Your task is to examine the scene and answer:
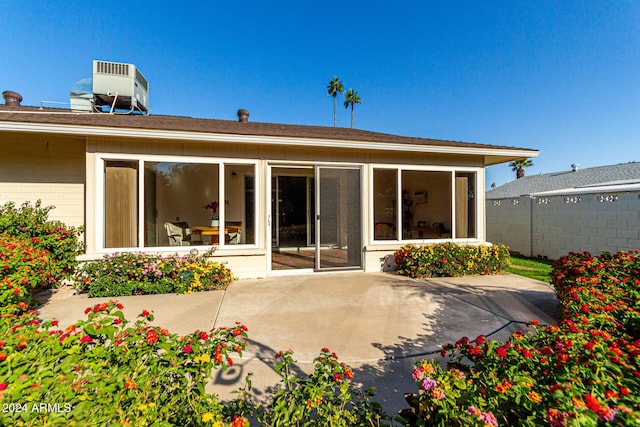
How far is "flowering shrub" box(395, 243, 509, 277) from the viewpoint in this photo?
5832 millimetres

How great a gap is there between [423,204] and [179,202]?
562 centimetres

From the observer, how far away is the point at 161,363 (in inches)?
55.1

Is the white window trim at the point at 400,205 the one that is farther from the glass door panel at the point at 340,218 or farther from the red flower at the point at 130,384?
the red flower at the point at 130,384

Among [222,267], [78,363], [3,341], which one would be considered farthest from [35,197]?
[78,363]

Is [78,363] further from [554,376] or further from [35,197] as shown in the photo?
[35,197]

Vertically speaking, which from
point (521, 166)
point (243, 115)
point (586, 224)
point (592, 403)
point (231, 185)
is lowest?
point (592, 403)

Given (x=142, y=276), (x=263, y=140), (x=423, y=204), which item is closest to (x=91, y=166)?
(x=142, y=276)

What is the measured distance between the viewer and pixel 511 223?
994cm

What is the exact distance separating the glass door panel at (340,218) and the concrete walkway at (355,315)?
35.1 inches

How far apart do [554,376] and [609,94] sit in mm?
12551

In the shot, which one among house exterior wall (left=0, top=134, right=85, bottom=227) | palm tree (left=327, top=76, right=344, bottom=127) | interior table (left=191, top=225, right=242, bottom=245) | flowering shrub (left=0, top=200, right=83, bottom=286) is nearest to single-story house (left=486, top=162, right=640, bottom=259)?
interior table (left=191, top=225, right=242, bottom=245)

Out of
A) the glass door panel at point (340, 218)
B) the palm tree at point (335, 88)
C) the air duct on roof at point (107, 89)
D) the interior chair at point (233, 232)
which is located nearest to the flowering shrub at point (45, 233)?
the interior chair at point (233, 232)

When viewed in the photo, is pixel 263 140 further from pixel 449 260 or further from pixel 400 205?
pixel 449 260

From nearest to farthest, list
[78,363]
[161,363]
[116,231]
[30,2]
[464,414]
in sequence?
[464,414] → [78,363] → [161,363] → [116,231] → [30,2]
